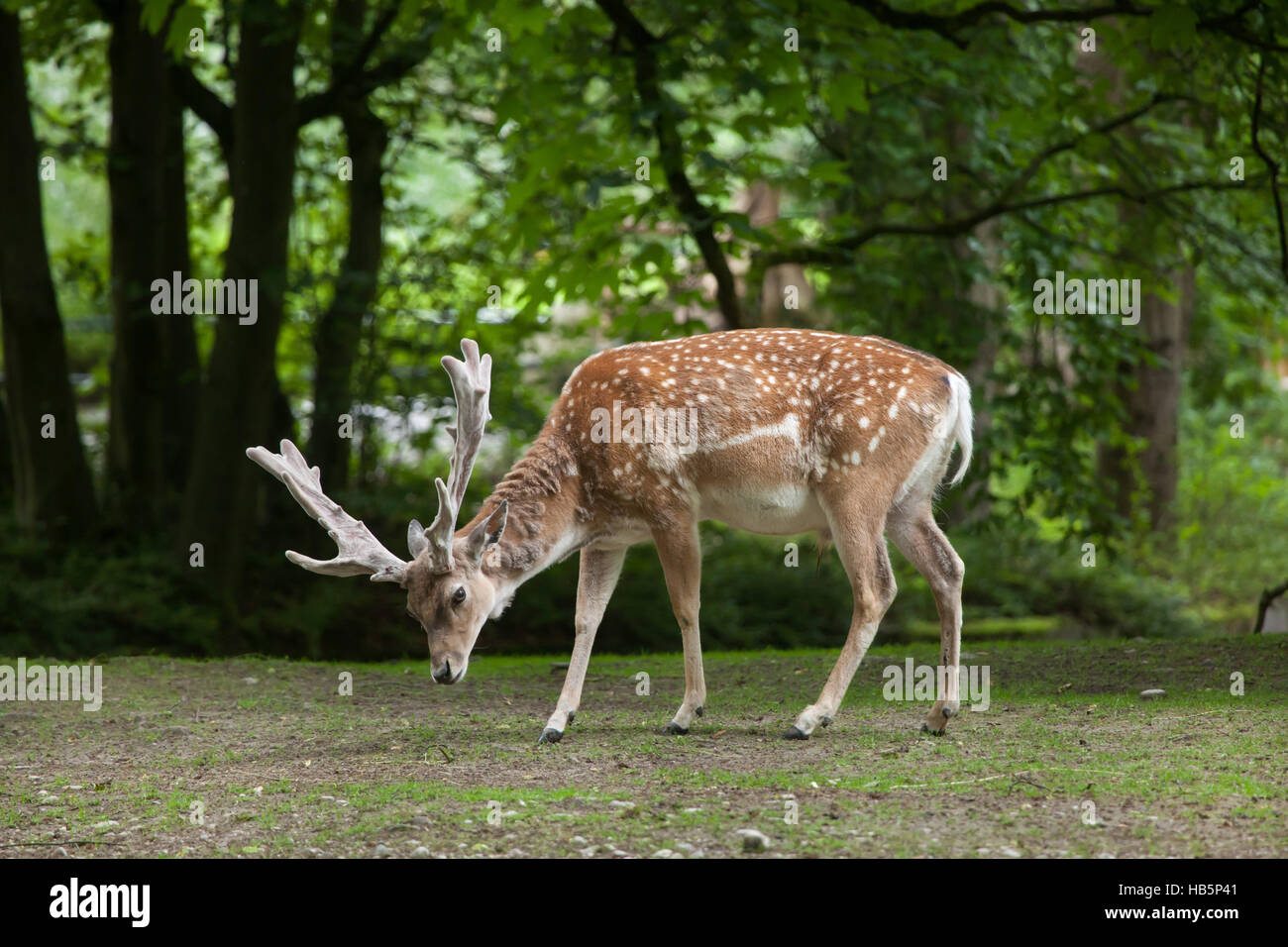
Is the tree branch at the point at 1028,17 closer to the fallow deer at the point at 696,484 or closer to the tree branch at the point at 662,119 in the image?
the tree branch at the point at 662,119

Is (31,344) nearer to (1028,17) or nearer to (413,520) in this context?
(413,520)

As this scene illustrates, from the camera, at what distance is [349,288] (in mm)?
12484

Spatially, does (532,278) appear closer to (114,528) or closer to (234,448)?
(234,448)

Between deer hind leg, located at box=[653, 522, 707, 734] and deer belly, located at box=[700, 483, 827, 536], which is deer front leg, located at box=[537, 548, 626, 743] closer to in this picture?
deer hind leg, located at box=[653, 522, 707, 734]

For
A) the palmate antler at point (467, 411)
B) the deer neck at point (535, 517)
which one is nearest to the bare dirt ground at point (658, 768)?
the deer neck at point (535, 517)

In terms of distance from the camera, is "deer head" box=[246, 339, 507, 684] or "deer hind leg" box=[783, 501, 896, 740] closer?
"deer head" box=[246, 339, 507, 684]

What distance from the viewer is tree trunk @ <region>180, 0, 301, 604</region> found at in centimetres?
1130

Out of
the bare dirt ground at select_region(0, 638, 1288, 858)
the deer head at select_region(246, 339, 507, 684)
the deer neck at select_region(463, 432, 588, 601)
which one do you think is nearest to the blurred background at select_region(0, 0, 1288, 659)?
the deer neck at select_region(463, 432, 588, 601)

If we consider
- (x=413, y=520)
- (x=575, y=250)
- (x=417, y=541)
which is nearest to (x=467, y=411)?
(x=413, y=520)

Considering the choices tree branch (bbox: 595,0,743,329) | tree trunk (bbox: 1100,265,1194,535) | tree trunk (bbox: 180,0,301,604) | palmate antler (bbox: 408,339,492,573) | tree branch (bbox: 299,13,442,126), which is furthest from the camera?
tree trunk (bbox: 1100,265,1194,535)

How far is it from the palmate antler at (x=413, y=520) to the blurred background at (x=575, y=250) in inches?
113

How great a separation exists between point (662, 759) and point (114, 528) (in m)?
8.13

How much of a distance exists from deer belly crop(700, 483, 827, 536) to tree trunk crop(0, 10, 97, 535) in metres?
7.43

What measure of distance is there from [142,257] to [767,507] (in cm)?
840
